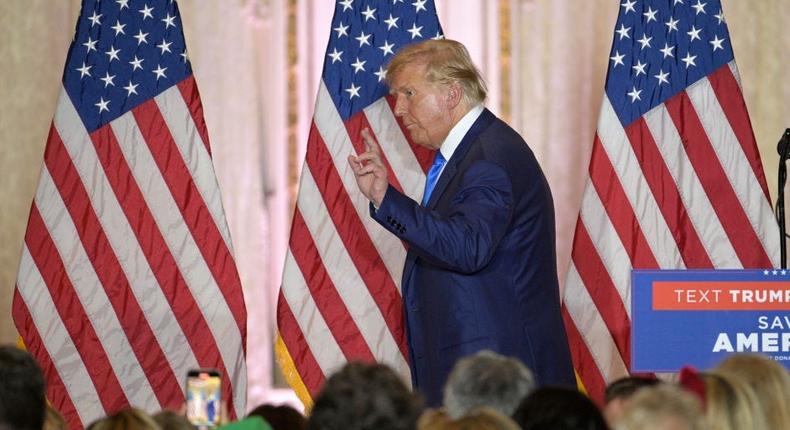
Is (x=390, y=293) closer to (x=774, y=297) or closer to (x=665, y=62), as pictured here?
(x=665, y=62)

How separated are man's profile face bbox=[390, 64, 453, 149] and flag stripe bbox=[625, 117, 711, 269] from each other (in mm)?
1770

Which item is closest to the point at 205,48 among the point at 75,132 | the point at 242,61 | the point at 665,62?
the point at 242,61

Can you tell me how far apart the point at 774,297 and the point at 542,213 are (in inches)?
31.1

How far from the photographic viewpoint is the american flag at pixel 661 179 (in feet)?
19.5

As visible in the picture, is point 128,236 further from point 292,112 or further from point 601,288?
point 601,288

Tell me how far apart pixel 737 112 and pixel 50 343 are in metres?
3.28

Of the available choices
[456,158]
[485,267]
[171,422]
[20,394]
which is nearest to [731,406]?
[171,422]

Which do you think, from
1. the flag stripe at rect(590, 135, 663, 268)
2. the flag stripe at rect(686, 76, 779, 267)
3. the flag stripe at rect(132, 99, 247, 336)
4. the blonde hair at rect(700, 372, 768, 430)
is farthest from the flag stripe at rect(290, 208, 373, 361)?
the blonde hair at rect(700, 372, 768, 430)

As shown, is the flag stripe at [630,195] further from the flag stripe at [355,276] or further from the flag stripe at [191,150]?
the flag stripe at [191,150]

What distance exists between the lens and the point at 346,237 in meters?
6.05

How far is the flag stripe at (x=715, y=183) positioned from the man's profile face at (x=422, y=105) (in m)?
1.88

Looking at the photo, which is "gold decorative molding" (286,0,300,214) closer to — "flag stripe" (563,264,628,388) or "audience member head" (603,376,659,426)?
"flag stripe" (563,264,628,388)

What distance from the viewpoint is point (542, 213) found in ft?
14.3

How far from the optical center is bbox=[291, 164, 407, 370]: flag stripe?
6.04 meters
